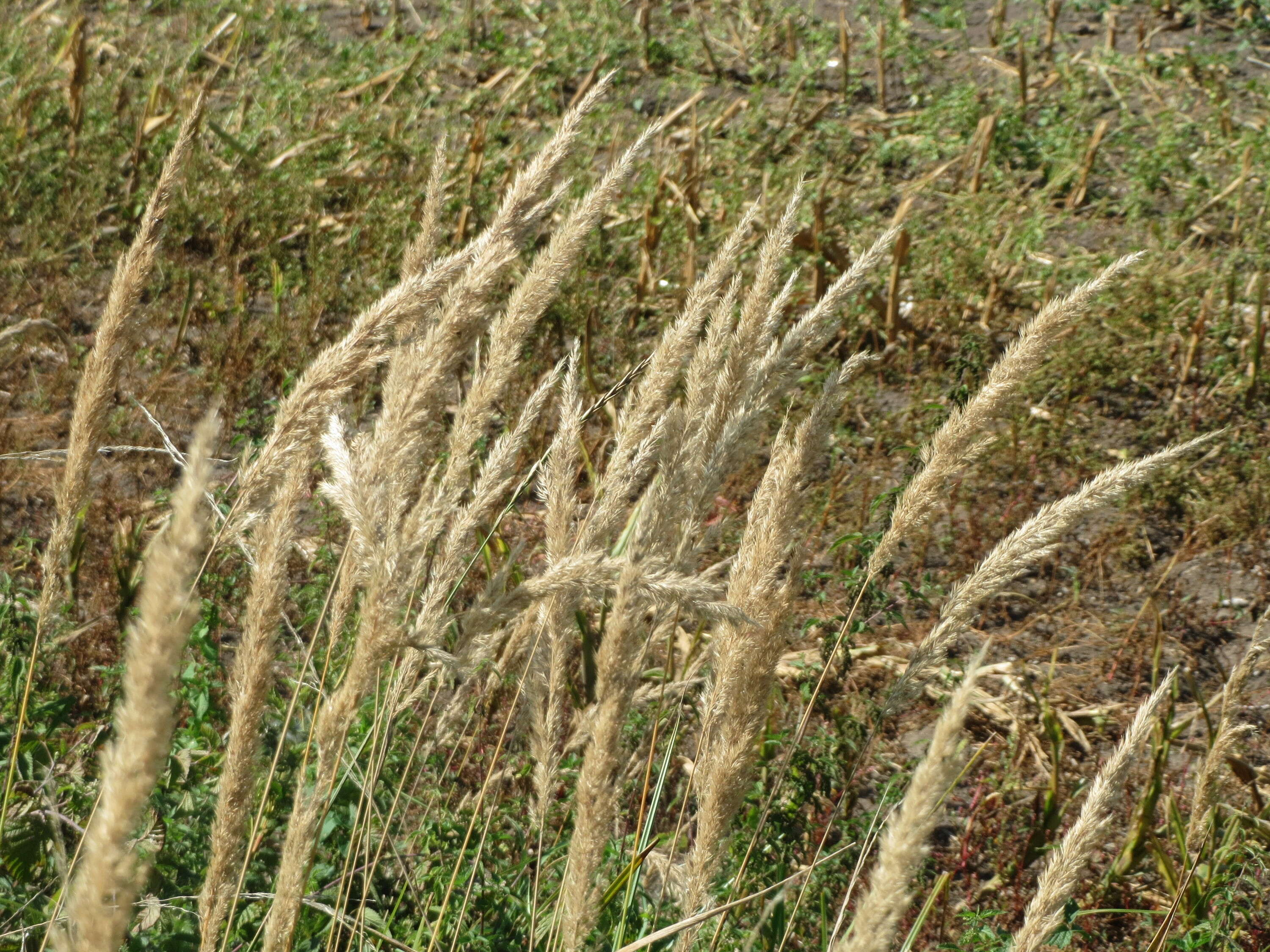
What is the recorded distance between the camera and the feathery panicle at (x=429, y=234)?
6.82 ft

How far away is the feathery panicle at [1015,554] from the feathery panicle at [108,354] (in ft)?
3.80

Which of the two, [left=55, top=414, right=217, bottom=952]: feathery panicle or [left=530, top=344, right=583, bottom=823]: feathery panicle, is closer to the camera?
[left=55, top=414, right=217, bottom=952]: feathery panicle

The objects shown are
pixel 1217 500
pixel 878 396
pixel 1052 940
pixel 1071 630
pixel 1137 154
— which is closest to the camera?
pixel 1052 940

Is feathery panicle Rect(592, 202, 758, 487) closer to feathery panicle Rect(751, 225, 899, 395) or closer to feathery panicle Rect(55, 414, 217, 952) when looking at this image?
feathery panicle Rect(751, 225, 899, 395)

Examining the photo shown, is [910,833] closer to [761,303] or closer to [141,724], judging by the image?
[141,724]

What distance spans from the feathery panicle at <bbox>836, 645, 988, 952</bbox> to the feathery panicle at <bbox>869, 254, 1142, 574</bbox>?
52 cm

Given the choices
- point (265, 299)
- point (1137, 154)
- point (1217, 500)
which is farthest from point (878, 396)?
point (265, 299)

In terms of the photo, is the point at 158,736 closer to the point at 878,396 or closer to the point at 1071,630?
the point at 1071,630

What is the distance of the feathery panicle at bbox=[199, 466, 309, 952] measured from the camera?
1504 millimetres

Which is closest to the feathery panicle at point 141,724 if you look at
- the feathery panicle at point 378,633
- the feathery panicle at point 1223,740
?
the feathery panicle at point 378,633

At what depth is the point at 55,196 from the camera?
5.21 metres

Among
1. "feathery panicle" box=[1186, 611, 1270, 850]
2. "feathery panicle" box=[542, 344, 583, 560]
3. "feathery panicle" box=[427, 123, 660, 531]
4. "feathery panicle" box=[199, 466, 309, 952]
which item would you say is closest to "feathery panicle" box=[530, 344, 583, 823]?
"feathery panicle" box=[542, 344, 583, 560]

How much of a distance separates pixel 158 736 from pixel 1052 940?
2069 millimetres

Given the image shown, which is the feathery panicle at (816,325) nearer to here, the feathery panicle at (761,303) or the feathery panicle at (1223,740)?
the feathery panicle at (761,303)
